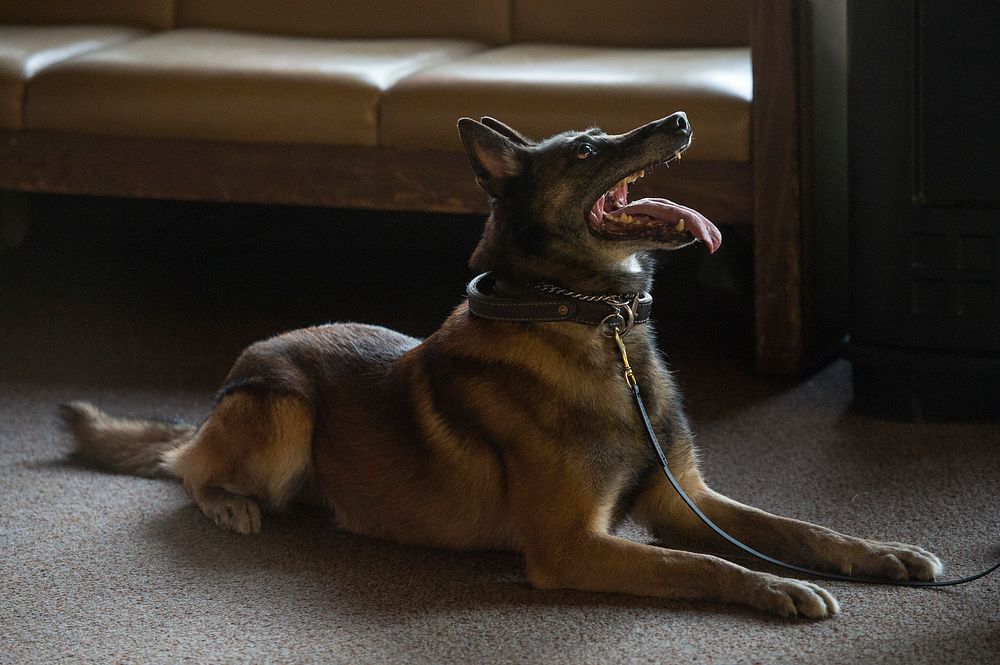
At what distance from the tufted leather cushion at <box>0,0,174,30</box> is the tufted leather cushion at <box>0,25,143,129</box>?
0.37 feet

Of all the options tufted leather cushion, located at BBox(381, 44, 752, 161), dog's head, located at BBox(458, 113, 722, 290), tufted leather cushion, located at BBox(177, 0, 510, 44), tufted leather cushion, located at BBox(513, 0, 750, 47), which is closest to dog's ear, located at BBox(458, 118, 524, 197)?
dog's head, located at BBox(458, 113, 722, 290)

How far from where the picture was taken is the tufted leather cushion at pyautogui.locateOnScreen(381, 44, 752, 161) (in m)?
2.73

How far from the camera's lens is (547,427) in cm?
192

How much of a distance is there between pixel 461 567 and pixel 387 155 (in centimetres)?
127

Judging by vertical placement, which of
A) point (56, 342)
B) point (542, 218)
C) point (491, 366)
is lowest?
point (56, 342)

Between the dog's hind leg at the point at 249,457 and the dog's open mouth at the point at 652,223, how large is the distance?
2.03 ft

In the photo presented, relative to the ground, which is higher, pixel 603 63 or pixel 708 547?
pixel 603 63

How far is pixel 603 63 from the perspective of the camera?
3.12 metres

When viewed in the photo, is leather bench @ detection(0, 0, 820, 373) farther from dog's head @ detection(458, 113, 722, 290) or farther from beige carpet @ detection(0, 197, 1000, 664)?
dog's head @ detection(458, 113, 722, 290)

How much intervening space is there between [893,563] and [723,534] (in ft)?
0.84

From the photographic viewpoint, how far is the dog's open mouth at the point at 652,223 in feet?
6.34

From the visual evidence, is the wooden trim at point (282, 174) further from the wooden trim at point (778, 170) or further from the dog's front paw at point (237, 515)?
the dog's front paw at point (237, 515)

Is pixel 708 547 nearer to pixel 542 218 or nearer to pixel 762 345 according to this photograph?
pixel 542 218

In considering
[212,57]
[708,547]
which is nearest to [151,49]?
[212,57]
